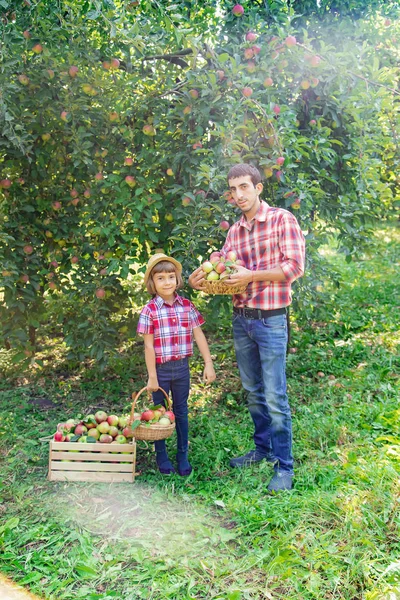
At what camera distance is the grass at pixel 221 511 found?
7.88 ft

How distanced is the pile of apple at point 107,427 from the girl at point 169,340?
0.50 feet

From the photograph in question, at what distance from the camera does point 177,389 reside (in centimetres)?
342

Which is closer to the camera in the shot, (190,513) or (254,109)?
(190,513)

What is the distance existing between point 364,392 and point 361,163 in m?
1.67

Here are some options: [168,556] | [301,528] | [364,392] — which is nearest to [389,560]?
[301,528]

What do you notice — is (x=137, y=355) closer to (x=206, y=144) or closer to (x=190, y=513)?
(x=206, y=144)

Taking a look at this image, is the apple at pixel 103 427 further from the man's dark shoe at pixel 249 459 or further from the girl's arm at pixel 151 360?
the man's dark shoe at pixel 249 459

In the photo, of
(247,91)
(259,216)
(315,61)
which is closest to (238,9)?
Answer: (315,61)

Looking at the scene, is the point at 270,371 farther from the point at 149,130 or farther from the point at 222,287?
the point at 149,130

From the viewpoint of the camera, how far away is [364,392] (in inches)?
173

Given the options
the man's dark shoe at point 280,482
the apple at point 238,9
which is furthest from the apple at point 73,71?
the man's dark shoe at point 280,482

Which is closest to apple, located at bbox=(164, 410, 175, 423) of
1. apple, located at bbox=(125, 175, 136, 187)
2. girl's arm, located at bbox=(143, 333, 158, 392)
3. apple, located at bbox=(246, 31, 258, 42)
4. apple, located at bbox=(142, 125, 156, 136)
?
girl's arm, located at bbox=(143, 333, 158, 392)

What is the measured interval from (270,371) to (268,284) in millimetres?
457

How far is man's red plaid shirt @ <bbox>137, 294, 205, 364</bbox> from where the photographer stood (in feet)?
10.8
